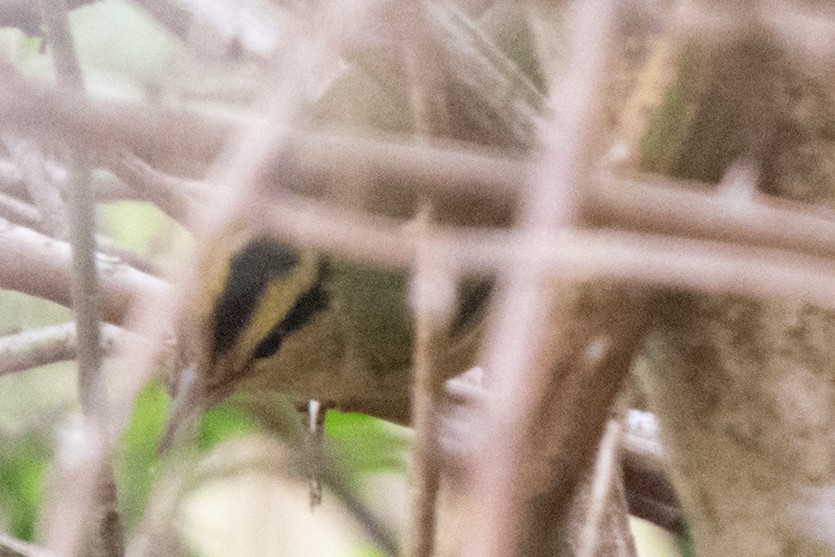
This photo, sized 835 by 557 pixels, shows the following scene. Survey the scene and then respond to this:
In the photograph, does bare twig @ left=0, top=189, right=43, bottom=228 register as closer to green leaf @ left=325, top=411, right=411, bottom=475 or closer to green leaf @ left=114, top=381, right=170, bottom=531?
green leaf @ left=114, top=381, right=170, bottom=531

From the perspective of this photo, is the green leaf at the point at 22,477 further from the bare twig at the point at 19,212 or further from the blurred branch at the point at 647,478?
the blurred branch at the point at 647,478

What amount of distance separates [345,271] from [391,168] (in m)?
0.36

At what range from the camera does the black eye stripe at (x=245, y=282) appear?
1.50ft

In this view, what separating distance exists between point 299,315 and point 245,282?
90 mm

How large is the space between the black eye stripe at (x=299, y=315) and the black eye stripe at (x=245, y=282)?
0.04 m

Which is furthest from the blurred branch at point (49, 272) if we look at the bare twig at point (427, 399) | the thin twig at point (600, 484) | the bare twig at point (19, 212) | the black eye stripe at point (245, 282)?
the bare twig at point (427, 399)

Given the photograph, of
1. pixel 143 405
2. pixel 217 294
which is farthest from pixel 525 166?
pixel 143 405

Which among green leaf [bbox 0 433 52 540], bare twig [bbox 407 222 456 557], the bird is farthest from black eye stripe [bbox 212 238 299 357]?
green leaf [bbox 0 433 52 540]

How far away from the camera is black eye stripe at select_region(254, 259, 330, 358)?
54 centimetres

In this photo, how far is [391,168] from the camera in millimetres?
203

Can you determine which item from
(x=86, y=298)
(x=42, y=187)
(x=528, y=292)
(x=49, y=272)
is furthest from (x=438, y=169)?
(x=49, y=272)

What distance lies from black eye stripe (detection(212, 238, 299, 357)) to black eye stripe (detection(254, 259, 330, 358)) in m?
0.04

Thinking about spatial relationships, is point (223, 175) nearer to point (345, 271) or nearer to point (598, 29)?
point (598, 29)

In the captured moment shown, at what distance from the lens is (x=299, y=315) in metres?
0.56
